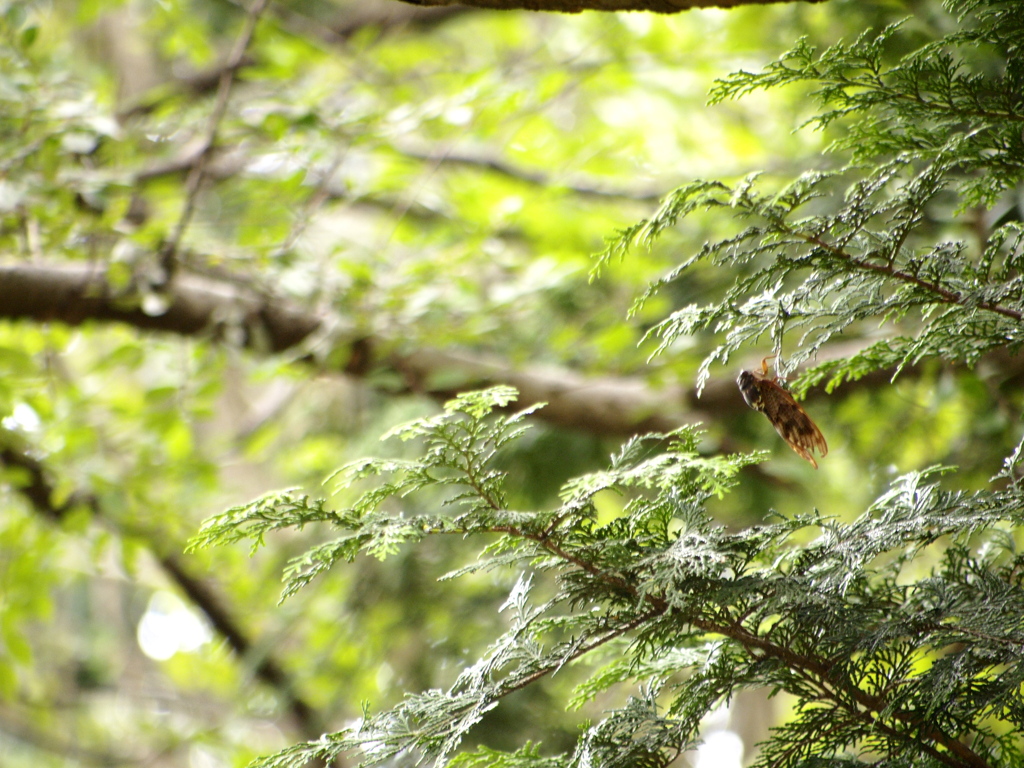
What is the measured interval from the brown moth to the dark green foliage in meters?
0.04

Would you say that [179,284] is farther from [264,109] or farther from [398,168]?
[398,168]

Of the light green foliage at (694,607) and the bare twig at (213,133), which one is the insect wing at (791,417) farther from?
the bare twig at (213,133)

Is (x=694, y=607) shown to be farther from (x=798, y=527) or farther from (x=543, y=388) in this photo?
(x=543, y=388)

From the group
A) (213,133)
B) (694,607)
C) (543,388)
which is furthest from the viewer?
(543,388)

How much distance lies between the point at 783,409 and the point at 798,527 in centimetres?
9

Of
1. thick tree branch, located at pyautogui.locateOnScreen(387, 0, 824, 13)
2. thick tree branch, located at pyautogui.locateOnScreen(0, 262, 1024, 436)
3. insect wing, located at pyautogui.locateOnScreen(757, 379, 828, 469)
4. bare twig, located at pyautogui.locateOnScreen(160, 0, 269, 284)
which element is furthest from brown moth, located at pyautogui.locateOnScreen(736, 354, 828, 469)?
bare twig, located at pyautogui.locateOnScreen(160, 0, 269, 284)

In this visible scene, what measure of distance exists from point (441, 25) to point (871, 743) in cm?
288

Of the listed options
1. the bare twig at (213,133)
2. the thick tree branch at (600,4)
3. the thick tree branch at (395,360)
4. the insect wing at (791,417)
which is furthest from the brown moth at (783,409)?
the bare twig at (213,133)

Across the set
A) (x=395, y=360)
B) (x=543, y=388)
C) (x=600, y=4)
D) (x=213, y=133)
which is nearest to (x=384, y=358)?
(x=395, y=360)

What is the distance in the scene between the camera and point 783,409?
2.13 ft

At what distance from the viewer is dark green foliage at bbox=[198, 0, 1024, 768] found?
587 mm

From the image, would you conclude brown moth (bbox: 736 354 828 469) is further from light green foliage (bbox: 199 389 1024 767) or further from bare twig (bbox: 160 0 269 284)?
bare twig (bbox: 160 0 269 284)

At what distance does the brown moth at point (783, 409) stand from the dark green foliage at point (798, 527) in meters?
0.04

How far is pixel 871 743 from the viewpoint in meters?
0.65
